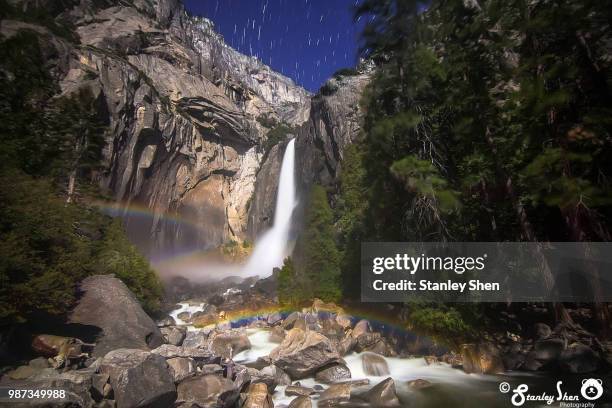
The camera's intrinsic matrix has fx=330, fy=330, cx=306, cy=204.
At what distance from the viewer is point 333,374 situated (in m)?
11.9

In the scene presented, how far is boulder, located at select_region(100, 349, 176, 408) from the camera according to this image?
854 centimetres

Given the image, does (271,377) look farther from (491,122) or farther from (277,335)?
(491,122)

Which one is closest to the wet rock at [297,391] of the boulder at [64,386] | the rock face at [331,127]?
the boulder at [64,386]

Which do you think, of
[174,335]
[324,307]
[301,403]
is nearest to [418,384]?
[301,403]

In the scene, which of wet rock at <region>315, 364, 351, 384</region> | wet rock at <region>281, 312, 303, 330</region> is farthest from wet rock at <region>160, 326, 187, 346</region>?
wet rock at <region>315, 364, 351, 384</region>

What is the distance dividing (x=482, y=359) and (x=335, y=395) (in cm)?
570

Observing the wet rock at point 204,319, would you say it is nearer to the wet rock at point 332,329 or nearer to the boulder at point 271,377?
the wet rock at point 332,329

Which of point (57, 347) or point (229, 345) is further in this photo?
point (229, 345)

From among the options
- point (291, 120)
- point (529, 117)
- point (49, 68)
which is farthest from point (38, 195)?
point (291, 120)

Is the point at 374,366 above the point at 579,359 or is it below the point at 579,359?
below

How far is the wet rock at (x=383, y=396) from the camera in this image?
9719mm

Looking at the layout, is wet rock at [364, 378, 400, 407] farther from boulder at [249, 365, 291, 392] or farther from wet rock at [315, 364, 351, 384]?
boulder at [249, 365, 291, 392]

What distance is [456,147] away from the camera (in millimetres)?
13672

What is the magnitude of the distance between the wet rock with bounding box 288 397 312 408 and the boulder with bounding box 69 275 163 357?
7.45m
